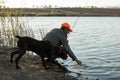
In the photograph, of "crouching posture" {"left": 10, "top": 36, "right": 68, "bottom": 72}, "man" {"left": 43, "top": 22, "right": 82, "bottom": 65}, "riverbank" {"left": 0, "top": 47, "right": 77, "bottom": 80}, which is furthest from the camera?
"man" {"left": 43, "top": 22, "right": 82, "bottom": 65}

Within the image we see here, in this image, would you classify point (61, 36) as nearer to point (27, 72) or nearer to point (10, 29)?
point (27, 72)

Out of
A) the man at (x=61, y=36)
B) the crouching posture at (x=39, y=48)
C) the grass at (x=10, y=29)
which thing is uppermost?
the grass at (x=10, y=29)

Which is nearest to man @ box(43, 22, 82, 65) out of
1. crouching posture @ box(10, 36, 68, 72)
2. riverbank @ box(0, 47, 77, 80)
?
crouching posture @ box(10, 36, 68, 72)

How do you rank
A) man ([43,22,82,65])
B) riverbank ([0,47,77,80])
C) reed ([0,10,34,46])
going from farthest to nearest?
1. reed ([0,10,34,46])
2. man ([43,22,82,65])
3. riverbank ([0,47,77,80])

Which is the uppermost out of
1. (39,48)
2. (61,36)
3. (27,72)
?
(61,36)

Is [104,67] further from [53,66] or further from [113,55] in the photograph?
[113,55]

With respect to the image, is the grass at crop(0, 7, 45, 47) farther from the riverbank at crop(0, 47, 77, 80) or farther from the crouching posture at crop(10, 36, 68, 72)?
the crouching posture at crop(10, 36, 68, 72)

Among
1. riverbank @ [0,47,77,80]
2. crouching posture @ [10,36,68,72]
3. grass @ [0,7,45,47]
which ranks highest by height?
grass @ [0,7,45,47]

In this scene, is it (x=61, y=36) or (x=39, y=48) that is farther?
(x=61, y=36)

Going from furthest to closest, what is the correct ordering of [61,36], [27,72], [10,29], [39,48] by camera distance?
[10,29] < [61,36] < [39,48] < [27,72]

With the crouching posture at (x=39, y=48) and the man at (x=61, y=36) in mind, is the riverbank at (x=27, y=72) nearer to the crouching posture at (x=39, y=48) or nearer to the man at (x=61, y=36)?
the crouching posture at (x=39, y=48)

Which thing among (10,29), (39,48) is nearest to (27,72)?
(39,48)

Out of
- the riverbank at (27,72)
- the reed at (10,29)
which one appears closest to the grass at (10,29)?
the reed at (10,29)

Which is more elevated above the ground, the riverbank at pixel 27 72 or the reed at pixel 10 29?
the reed at pixel 10 29
